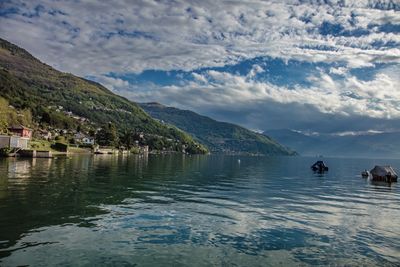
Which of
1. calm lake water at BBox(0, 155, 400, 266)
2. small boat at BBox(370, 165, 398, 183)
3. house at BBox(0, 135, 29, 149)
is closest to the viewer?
calm lake water at BBox(0, 155, 400, 266)

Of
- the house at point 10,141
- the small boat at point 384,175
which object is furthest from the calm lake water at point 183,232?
the house at point 10,141

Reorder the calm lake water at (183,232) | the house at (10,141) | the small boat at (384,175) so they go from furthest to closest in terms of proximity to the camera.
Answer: the house at (10,141) < the small boat at (384,175) < the calm lake water at (183,232)

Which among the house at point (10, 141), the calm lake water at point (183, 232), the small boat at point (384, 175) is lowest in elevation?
the calm lake water at point (183, 232)

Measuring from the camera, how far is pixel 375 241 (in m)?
30.6

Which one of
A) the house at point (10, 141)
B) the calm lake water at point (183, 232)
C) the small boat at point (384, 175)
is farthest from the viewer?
the house at point (10, 141)

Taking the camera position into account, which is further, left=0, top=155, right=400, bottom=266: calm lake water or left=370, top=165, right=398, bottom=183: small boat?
left=370, top=165, right=398, bottom=183: small boat

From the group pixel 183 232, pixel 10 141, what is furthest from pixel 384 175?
pixel 10 141

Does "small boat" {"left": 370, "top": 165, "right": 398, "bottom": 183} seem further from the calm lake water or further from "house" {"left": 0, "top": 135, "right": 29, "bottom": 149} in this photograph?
"house" {"left": 0, "top": 135, "right": 29, "bottom": 149}

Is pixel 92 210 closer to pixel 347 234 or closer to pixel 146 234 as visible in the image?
pixel 146 234

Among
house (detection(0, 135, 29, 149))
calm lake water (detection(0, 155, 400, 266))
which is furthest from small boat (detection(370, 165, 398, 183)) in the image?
house (detection(0, 135, 29, 149))

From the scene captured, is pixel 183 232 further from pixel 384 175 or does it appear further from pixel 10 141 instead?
pixel 10 141

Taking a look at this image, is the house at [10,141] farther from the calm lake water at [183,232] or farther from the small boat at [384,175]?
the small boat at [384,175]

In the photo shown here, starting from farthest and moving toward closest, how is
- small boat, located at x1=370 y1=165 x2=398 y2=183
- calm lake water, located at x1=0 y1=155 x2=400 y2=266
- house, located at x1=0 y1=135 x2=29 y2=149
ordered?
1. house, located at x1=0 y1=135 x2=29 y2=149
2. small boat, located at x1=370 y1=165 x2=398 y2=183
3. calm lake water, located at x1=0 y1=155 x2=400 y2=266

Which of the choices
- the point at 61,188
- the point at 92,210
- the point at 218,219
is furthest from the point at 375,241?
the point at 61,188
